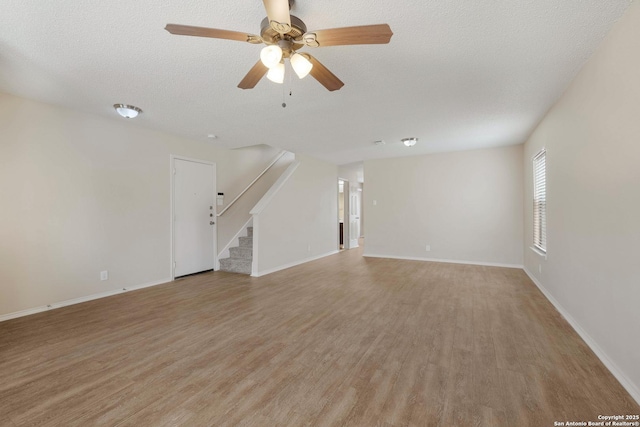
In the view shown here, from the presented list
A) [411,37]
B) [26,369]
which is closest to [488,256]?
[411,37]

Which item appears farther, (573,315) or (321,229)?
(321,229)

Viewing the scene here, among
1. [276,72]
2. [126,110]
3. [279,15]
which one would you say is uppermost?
[126,110]

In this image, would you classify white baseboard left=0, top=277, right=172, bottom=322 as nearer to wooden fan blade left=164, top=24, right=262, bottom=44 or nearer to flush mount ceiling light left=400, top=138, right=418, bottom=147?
wooden fan blade left=164, top=24, right=262, bottom=44

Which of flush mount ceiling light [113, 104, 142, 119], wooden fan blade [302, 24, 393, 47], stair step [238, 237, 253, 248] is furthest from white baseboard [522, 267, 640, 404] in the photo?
flush mount ceiling light [113, 104, 142, 119]

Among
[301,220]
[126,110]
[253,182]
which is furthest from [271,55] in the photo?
[301,220]

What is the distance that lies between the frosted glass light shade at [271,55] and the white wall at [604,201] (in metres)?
2.26

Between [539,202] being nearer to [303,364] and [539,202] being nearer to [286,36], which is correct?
[303,364]

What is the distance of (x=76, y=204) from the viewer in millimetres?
3547

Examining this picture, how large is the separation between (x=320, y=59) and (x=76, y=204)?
11.7 feet

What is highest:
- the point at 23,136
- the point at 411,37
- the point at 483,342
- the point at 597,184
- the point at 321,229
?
the point at 411,37

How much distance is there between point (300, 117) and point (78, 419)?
3563 millimetres

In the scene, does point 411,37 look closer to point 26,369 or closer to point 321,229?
point 26,369

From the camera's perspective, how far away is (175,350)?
236 cm

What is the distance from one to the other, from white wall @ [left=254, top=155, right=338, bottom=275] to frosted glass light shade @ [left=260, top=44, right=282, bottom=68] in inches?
137
